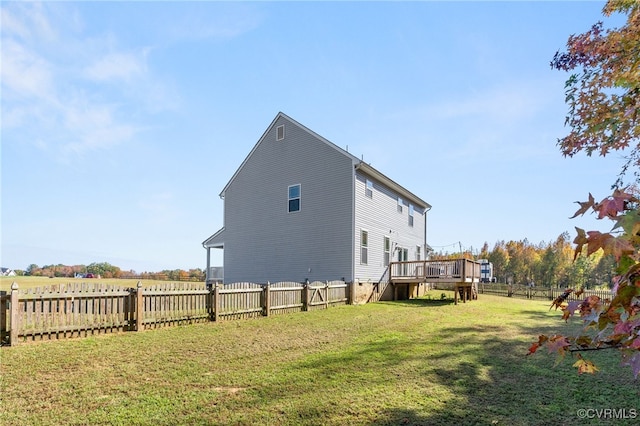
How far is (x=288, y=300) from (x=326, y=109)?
27.2 ft

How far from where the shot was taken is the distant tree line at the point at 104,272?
57.5m

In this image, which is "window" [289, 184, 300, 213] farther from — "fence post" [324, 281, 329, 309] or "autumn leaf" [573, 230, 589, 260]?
"autumn leaf" [573, 230, 589, 260]

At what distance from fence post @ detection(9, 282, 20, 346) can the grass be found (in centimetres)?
31

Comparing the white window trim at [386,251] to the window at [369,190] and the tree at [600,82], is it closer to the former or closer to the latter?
the window at [369,190]

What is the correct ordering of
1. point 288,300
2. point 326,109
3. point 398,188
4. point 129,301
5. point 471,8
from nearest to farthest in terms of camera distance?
1. point 471,8
2. point 129,301
3. point 288,300
4. point 326,109
5. point 398,188

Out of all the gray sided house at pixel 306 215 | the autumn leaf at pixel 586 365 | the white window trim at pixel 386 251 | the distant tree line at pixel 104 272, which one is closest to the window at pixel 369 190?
the gray sided house at pixel 306 215

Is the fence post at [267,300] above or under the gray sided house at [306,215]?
under

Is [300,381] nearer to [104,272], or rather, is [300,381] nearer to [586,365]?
[586,365]

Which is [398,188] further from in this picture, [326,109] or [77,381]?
[77,381]

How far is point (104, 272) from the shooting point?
6506 cm

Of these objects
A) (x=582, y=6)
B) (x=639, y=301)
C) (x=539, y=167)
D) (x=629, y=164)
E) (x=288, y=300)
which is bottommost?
Result: (x=288, y=300)

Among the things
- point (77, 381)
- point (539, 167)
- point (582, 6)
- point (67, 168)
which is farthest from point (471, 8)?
point (67, 168)

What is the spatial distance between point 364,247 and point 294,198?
182 inches

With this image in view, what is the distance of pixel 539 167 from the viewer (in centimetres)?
1245
